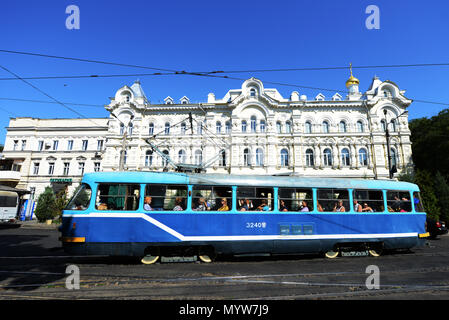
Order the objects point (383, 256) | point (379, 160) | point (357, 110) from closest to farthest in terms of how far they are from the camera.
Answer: point (383, 256)
point (379, 160)
point (357, 110)

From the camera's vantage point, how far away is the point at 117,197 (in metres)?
7.07

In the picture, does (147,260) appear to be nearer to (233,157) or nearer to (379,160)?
(233,157)

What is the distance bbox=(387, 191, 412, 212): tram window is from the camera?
28.3ft

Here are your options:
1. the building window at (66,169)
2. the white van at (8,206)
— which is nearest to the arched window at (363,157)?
the white van at (8,206)

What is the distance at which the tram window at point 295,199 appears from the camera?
25.6 feet

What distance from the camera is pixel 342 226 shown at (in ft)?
26.2

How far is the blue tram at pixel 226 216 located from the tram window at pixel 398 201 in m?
0.05

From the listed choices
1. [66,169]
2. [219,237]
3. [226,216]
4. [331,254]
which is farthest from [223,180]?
[66,169]

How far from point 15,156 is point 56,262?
32.6 metres

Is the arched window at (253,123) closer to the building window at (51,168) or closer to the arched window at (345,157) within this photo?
the arched window at (345,157)

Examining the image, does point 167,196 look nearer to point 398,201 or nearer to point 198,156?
point 398,201

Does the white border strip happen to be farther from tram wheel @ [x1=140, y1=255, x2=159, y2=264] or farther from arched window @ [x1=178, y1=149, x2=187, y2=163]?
arched window @ [x1=178, y1=149, x2=187, y2=163]

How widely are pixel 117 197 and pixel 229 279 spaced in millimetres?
4203
